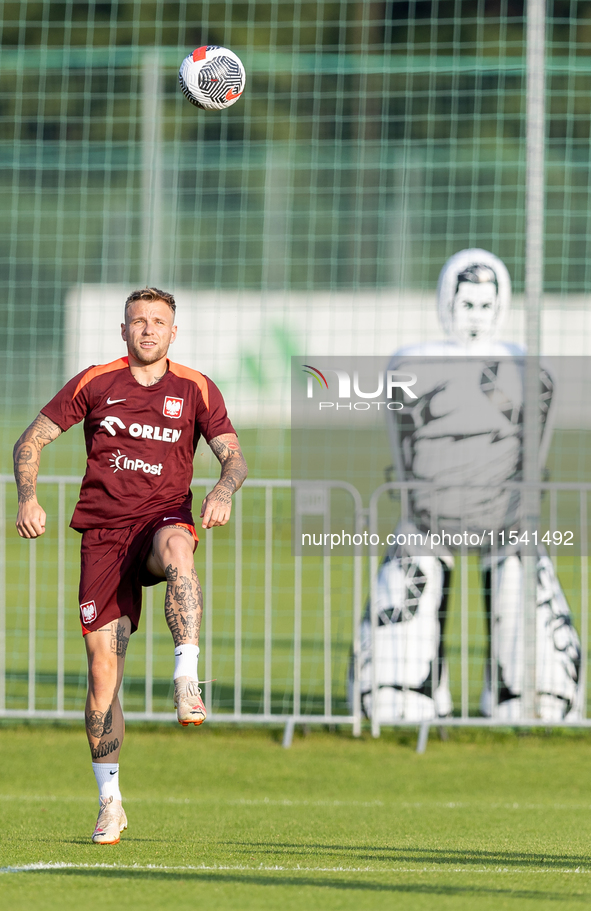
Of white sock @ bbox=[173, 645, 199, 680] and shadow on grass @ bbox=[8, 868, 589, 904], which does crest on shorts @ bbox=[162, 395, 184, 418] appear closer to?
white sock @ bbox=[173, 645, 199, 680]

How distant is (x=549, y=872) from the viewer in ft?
13.9

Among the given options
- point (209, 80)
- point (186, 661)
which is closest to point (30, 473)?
point (186, 661)

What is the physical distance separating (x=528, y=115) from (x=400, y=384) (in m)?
1.69

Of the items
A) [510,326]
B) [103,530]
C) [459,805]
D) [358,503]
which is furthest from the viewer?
[510,326]

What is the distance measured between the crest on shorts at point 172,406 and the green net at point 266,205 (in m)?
8.06

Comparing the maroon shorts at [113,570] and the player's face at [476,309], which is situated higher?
the player's face at [476,309]

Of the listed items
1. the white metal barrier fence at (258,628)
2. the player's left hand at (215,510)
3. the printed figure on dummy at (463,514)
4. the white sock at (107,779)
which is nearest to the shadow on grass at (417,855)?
the white sock at (107,779)

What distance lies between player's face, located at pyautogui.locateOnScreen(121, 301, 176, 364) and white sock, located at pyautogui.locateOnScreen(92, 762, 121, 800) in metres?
1.51

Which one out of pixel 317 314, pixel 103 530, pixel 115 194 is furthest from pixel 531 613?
pixel 115 194

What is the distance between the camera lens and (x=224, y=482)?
4.75 meters

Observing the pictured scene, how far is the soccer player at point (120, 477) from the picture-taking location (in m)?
4.84

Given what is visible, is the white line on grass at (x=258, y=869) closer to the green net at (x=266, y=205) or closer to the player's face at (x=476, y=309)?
the player's face at (x=476, y=309)

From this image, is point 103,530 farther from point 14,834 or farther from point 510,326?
point 510,326

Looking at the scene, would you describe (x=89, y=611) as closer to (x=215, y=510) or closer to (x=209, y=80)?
(x=215, y=510)
